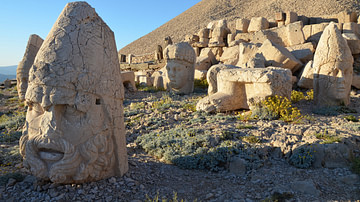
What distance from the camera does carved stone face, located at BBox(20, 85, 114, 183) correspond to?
2.90 m

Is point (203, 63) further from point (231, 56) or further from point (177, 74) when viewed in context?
point (177, 74)

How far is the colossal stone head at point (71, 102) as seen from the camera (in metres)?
2.90

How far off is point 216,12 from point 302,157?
4258 centimetres

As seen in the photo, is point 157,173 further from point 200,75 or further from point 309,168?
point 200,75

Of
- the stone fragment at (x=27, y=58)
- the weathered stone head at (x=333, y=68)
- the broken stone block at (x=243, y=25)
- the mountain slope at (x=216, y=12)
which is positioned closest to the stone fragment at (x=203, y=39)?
the broken stone block at (x=243, y=25)

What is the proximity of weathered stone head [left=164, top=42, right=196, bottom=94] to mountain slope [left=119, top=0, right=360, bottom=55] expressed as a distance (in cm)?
2068

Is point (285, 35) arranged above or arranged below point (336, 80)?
above

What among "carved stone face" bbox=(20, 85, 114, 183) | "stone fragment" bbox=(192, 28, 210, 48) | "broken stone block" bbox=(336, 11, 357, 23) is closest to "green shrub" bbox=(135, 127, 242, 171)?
"carved stone face" bbox=(20, 85, 114, 183)

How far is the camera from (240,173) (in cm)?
388

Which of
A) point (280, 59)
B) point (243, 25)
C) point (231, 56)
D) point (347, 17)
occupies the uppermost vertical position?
point (243, 25)

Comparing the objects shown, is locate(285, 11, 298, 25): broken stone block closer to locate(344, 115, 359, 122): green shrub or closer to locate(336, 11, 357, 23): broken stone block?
locate(336, 11, 357, 23): broken stone block

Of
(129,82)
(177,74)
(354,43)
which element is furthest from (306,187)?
(354,43)

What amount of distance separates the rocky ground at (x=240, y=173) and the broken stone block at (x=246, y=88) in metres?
0.77

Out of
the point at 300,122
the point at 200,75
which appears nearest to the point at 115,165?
the point at 300,122
